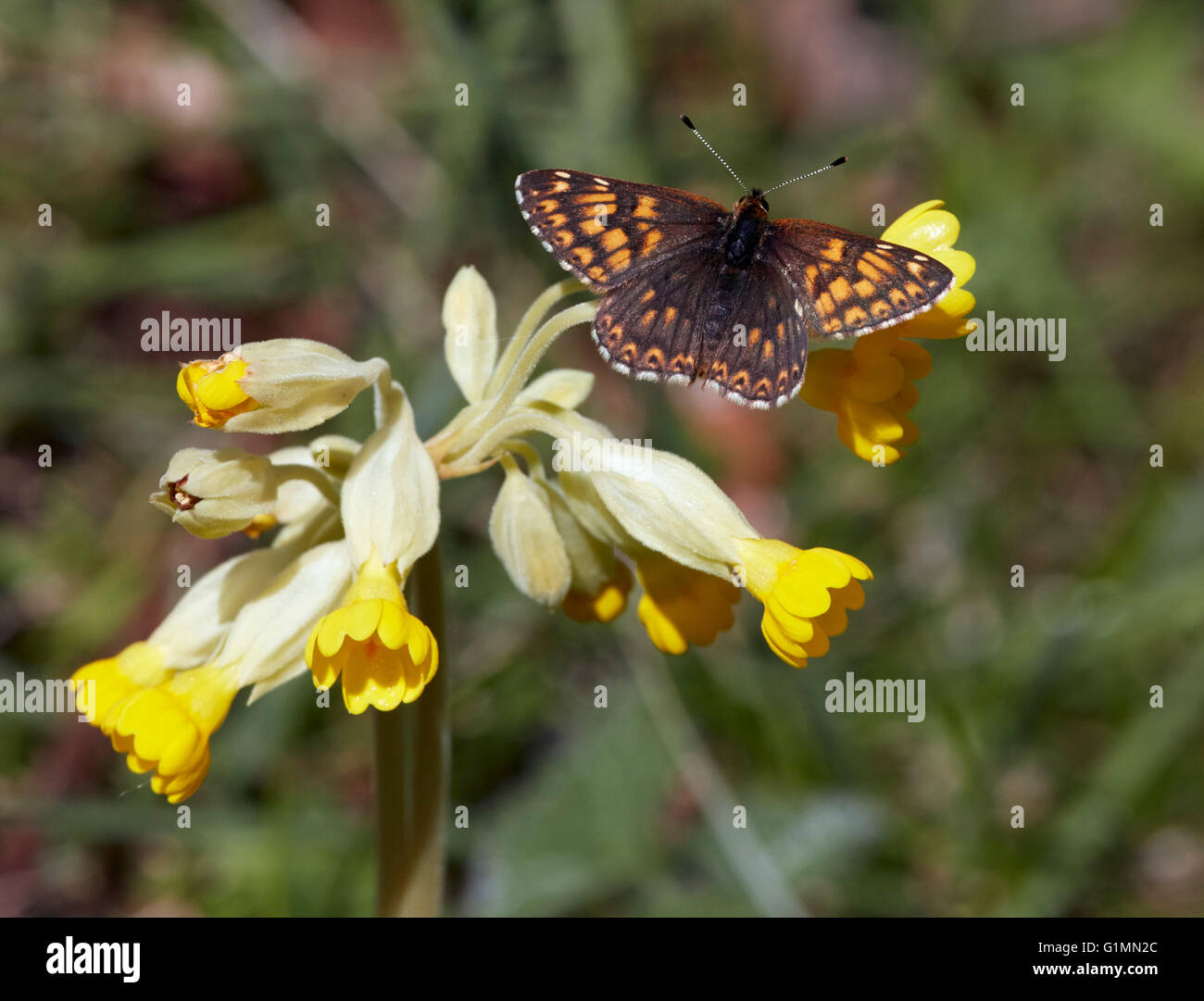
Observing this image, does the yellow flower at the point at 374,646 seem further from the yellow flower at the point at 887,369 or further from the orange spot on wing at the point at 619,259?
the yellow flower at the point at 887,369

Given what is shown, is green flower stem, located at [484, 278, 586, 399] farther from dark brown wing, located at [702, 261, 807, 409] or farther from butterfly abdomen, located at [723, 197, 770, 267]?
butterfly abdomen, located at [723, 197, 770, 267]

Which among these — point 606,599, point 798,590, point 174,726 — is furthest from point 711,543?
point 174,726

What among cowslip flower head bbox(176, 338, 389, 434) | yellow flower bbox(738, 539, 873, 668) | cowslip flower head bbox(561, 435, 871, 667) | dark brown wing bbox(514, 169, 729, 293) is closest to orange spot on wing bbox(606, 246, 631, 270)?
dark brown wing bbox(514, 169, 729, 293)

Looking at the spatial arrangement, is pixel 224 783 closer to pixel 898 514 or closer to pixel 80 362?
pixel 80 362

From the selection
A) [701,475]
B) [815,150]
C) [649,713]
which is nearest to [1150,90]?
[815,150]

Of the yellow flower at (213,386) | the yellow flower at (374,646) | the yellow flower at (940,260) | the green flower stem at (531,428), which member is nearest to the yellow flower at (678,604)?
the green flower stem at (531,428)
